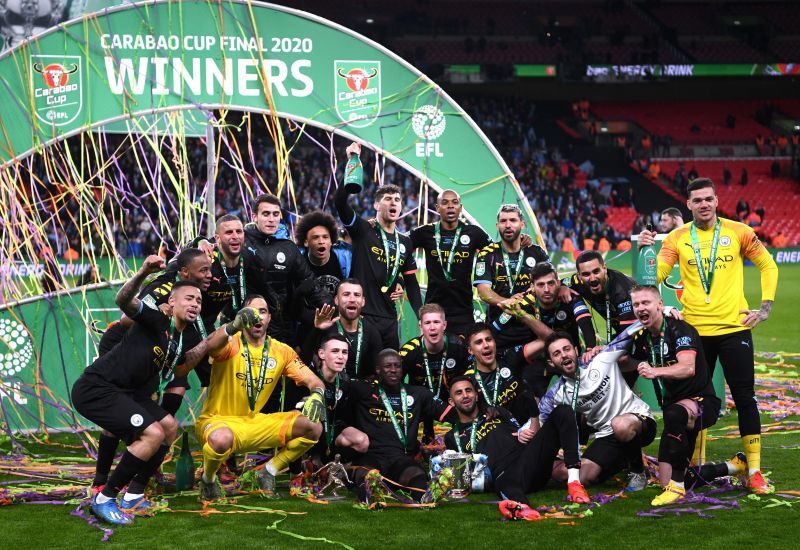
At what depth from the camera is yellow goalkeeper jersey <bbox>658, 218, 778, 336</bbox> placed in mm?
7109

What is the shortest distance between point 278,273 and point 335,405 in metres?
1.19

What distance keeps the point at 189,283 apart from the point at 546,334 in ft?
8.61

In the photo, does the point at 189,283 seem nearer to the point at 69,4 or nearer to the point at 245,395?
the point at 245,395

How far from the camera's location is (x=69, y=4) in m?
26.1

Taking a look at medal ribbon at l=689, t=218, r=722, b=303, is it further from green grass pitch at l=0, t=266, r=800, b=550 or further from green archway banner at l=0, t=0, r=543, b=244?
green archway banner at l=0, t=0, r=543, b=244

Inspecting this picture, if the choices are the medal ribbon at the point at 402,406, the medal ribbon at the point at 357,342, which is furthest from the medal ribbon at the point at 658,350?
the medal ribbon at the point at 357,342

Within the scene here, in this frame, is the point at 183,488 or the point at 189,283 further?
the point at 183,488

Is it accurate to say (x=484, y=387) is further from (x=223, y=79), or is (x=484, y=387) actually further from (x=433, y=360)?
(x=223, y=79)

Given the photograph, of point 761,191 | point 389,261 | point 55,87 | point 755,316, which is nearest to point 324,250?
point 389,261

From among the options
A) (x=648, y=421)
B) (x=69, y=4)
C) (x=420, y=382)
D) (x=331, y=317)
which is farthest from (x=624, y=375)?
(x=69, y=4)

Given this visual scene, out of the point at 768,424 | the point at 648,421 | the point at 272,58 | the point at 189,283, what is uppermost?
the point at 272,58

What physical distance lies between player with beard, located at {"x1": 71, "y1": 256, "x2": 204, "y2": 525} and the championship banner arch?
2.21 m

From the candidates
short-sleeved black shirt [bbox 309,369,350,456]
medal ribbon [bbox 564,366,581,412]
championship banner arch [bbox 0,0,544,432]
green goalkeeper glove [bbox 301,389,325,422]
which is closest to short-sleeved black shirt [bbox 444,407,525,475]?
medal ribbon [bbox 564,366,581,412]

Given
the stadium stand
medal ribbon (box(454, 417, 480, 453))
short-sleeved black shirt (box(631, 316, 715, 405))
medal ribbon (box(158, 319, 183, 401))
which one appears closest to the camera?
medal ribbon (box(158, 319, 183, 401))
